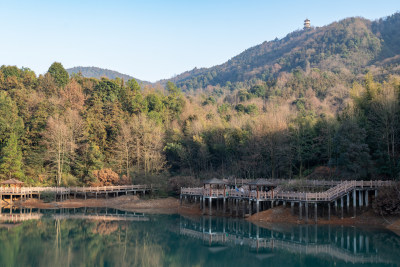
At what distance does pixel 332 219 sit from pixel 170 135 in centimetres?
3369

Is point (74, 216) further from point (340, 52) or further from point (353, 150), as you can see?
point (340, 52)

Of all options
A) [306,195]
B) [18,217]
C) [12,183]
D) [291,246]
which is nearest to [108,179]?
[12,183]

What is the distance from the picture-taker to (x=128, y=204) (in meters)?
44.2

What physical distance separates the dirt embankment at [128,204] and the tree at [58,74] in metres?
32.0

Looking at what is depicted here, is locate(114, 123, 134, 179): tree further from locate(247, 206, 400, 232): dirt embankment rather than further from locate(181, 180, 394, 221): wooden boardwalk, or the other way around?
locate(247, 206, 400, 232): dirt embankment

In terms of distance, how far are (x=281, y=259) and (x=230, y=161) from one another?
93.4 ft

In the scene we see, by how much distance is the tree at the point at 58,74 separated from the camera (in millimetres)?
71125

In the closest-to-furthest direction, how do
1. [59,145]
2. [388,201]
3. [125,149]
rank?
[388,201]
[59,145]
[125,149]

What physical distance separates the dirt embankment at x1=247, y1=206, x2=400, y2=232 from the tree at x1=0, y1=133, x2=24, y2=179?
32.5 metres

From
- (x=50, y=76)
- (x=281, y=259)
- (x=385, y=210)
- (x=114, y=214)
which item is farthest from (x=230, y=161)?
(x=50, y=76)

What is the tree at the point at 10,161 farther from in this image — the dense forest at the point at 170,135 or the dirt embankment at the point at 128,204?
the dirt embankment at the point at 128,204

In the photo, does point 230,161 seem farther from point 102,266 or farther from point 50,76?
point 50,76

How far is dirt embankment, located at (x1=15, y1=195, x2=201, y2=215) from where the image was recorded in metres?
41.3

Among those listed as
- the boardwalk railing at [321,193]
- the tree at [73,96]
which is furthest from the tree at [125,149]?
the boardwalk railing at [321,193]
